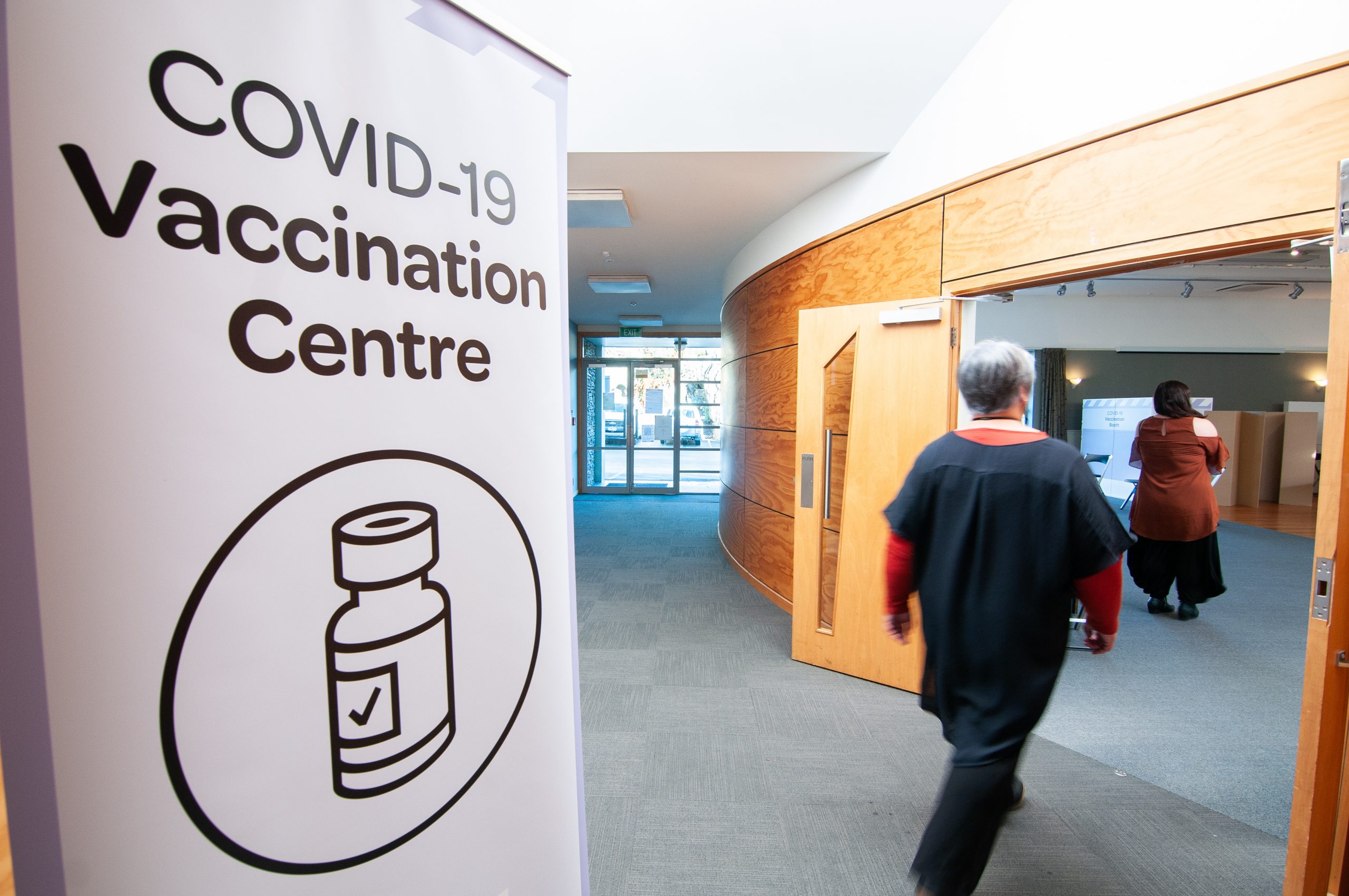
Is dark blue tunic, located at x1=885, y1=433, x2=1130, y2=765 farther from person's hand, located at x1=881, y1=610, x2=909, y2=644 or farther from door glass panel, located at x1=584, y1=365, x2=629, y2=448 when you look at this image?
door glass panel, located at x1=584, y1=365, x2=629, y2=448

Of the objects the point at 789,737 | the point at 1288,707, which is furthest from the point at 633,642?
the point at 1288,707

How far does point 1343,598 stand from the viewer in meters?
1.51

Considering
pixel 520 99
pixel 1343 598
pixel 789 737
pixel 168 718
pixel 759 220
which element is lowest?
pixel 789 737

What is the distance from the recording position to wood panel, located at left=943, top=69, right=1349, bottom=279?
1747 mm

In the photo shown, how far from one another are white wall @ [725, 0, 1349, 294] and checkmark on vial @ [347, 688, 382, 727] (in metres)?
2.93

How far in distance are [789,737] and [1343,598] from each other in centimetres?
185

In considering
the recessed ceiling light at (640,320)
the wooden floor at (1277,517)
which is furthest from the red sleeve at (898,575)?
the recessed ceiling light at (640,320)

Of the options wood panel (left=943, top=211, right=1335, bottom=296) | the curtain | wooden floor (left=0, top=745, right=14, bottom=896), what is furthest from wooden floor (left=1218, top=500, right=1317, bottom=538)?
wooden floor (left=0, top=745, right=14, bottom=896)

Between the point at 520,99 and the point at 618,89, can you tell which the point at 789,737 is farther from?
the point at 618,89

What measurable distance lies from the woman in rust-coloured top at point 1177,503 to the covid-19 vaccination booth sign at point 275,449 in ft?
12.9

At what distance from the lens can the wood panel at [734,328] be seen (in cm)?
521

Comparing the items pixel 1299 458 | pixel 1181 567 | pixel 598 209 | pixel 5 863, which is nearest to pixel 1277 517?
pixel 1299 458

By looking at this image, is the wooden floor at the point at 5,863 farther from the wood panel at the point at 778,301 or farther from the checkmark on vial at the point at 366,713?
the wood panel at the point at 778,301

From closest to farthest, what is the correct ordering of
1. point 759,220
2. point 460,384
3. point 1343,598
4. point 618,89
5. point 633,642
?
point 460,384, point 1343,598, point 618,89, point 633,642, point 759,220
